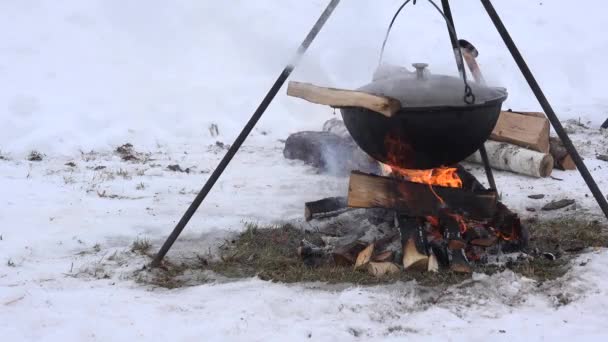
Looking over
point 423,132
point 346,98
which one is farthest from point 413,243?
point 346,98

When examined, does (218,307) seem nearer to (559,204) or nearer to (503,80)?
(559,204)

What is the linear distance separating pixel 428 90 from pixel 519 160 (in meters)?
2.70

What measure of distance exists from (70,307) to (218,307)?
0.76 m

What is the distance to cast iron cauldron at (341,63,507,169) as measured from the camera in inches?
135

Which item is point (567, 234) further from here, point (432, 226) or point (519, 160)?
point (519, 160)

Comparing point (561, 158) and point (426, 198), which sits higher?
point (561, 158)

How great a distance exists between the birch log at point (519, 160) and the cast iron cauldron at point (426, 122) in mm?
2244

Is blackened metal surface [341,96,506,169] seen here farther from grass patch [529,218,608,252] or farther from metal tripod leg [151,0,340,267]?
grass patch [529,218,608,252]

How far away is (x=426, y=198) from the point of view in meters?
3.87

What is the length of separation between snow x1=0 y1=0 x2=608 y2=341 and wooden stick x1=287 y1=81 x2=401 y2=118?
0.98m

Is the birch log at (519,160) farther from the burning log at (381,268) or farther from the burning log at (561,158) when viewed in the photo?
the burning log at (381,268)

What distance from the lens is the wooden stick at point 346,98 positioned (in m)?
3.31

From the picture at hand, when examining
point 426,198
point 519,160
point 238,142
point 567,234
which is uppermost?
point 238,142

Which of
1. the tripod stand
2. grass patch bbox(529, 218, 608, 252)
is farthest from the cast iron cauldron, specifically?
grass patch bbox(529, 218, 608, 252)
